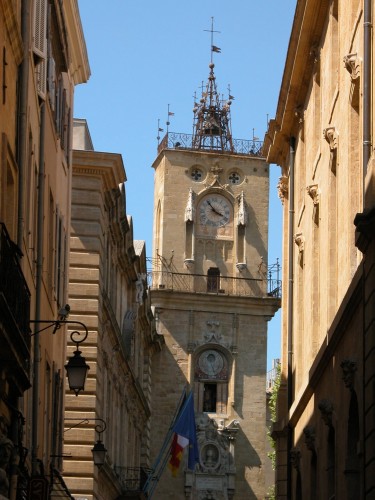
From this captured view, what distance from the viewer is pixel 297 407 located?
31578 millimetres

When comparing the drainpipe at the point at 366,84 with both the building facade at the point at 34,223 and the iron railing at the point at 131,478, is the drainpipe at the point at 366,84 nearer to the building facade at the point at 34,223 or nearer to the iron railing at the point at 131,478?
the building facade at the point at 34,223

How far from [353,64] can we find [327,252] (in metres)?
5.13

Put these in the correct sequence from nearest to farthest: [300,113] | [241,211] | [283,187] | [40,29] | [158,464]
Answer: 1. [40,29]
2. [300,113]
3. [283,187]
4. [158,464]
5. [241,211]

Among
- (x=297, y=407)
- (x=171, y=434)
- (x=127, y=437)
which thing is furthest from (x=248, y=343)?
(x=297, y=407)

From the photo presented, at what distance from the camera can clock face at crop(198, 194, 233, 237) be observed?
263 feet

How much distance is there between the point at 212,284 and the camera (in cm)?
7888

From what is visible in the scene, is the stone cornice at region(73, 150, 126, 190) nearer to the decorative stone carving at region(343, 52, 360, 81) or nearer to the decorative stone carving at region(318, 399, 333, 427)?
the decorative stone carving at region(318, 399, 333, 427)

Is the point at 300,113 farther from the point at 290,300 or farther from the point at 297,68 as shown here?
the point at 290,300

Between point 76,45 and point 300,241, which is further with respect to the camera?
point 300,241

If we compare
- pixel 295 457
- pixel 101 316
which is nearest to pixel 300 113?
pixel 295 457

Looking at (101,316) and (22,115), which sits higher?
(101,316)

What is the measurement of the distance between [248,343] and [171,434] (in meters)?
15.3

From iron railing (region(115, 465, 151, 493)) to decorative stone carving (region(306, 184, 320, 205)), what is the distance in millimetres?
21839

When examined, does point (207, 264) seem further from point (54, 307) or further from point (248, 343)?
point (54, 307)
